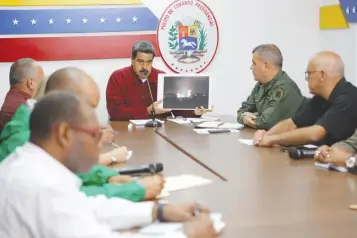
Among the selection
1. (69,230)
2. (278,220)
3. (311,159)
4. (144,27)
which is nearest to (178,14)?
(144,27)

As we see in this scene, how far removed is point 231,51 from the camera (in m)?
5.54

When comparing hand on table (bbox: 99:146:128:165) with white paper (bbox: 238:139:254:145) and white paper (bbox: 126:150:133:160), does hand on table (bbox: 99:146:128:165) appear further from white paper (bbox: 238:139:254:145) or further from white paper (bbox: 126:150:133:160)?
white paper (bbox: 238:139:254:145)

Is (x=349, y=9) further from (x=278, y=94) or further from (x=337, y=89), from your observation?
(x=337, y=89)

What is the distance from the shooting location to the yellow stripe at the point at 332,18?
522 centimetres

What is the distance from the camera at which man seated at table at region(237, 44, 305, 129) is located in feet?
12.9

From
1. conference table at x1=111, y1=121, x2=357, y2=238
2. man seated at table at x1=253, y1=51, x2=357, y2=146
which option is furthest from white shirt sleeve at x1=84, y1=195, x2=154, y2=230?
man seated at table at x1=253, y1=51, x2=357, y2=146

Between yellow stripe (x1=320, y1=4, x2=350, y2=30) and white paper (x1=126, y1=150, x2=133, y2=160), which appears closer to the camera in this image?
white paper (x1=126, y1=150, x2=133, y2=160)

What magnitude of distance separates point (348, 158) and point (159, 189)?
1.03 meters

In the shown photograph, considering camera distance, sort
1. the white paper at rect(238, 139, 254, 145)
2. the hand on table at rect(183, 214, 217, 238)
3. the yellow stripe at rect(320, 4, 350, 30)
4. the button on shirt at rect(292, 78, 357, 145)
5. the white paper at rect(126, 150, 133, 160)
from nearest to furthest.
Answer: the hand on table at rect(183, 214, 217, 238) < the white paper at rect(126, 150, 133, 160) < the button on shirt at rect(292, 78, 357, 145) < the white paper at rect(238, 139, 254, 145) < the yellow stripe at rect(320, 4, 350, 30)

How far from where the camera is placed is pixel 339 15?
5.26m

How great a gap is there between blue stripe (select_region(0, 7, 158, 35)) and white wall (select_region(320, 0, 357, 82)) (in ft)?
5.89

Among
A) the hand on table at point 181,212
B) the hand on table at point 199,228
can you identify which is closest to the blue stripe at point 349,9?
the hand on table at point 181,212

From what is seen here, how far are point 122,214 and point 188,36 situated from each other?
→ 3896mm

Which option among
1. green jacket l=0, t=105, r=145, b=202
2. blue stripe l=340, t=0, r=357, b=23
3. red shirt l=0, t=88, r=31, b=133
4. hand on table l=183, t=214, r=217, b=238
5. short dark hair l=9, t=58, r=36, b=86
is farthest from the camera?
blue stripe l=340, t=0, r=357, b=23
